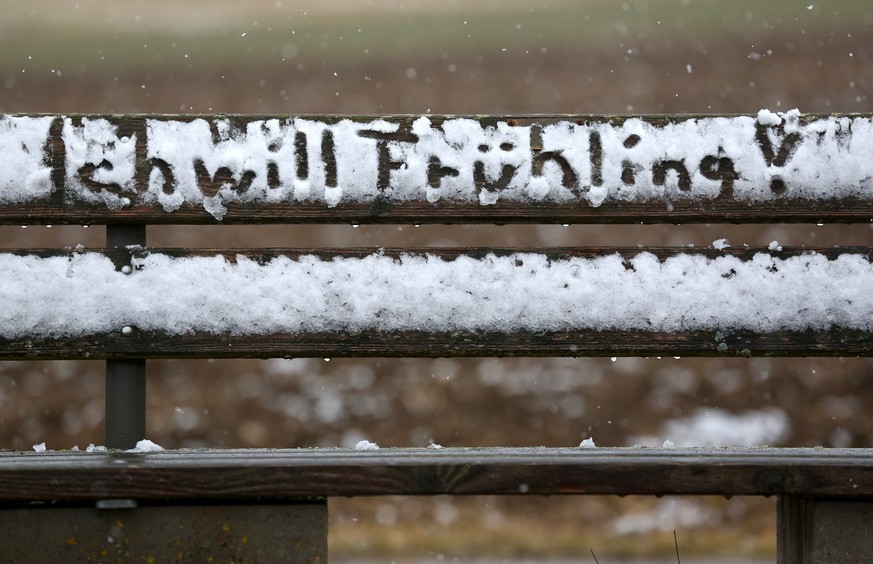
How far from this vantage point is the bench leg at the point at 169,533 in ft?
6.15

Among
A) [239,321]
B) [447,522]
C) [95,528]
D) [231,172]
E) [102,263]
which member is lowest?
[447,522]

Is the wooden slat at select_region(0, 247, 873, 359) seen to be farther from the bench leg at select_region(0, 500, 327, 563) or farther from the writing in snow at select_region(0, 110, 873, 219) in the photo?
the bench leg at select_region(0, 500, 327, 563)

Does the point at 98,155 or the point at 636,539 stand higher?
the point at 98,155

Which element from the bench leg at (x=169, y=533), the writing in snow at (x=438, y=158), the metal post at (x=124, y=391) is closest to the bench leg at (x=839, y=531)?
the writing in snow at (x=438, y=158)

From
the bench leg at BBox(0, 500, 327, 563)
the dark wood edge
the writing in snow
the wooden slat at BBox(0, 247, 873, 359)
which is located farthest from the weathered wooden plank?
the bench leg at BBox(0, 500, 327, 563)

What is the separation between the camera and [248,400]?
717 cm

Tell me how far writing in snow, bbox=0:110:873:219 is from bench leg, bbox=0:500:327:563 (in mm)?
777

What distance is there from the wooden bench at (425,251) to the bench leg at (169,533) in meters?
0.46

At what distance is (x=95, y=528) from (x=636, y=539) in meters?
3.96

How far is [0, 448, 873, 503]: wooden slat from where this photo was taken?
5.86 feet

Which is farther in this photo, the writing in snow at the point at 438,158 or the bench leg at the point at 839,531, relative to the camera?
the writing in snow at the point at 438,158

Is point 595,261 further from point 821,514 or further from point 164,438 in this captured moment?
point 164,438

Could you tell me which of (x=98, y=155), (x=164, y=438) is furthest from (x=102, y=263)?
(x=164, y=438)

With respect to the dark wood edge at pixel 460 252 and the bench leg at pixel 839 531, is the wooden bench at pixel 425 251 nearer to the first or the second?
the dark wood edge at pixel 460 252
